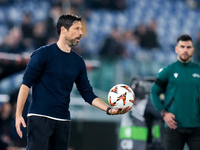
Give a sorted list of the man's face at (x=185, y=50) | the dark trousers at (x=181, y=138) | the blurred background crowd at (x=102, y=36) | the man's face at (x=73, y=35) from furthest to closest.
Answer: the blurred background crowd at (x=102, y=36)
the man's face at (x=185, y=50)
the dark trousers at (x=181, y=138)
the man's face at (x=73, y=35)

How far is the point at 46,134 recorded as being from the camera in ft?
12.8

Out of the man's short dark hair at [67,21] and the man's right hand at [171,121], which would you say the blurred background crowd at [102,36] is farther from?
the man's short dark hair at [67,21]

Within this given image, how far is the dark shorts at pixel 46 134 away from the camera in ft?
12.6

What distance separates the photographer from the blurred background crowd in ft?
28.4

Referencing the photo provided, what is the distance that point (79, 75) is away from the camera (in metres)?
4.25

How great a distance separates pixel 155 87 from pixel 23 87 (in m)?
2.06

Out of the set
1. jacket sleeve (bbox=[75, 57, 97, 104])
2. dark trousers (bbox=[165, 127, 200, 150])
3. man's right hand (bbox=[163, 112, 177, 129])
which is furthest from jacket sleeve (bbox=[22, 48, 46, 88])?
dark trousers (bbox=[165, 127, 200, 150])

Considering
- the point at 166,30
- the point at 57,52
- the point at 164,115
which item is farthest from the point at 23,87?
the point at 166,30

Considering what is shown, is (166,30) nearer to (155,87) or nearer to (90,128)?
(90,128)

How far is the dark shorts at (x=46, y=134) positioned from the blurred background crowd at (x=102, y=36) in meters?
3.79

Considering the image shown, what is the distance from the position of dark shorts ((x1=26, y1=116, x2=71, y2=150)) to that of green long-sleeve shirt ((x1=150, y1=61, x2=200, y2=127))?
64.3 inches

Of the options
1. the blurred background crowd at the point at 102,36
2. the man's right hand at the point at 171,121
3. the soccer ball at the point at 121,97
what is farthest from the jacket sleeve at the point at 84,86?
the blurred background crowd at the point at 102,36

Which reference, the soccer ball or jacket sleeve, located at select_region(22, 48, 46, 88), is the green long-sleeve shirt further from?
jacket sleeve, located at select_region(22, 48, 46, 88)

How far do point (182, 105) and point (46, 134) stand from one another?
6.32ft
